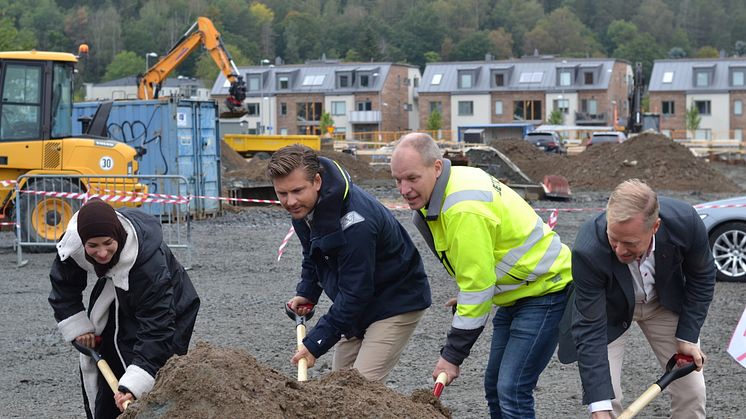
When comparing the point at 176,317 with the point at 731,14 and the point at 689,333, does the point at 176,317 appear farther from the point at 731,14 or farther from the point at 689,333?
the point at 731,14

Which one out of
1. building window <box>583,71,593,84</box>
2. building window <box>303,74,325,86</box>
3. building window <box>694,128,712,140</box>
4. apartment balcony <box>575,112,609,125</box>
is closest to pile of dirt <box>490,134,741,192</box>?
building window <box>694,128,712,140</box>

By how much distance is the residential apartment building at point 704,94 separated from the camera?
281ft

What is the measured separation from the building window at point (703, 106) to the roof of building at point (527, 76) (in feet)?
25.9

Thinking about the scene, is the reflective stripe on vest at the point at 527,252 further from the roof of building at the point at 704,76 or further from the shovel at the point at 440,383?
the roof of building at the point at 704,76

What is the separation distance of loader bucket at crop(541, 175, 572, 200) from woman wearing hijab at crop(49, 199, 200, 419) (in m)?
22.5

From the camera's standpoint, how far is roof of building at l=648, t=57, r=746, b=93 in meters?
86.3

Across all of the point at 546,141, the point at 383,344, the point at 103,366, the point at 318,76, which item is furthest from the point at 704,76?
the point at 103,366

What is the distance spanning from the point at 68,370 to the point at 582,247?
494 cm

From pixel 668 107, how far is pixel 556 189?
64609 millimetres

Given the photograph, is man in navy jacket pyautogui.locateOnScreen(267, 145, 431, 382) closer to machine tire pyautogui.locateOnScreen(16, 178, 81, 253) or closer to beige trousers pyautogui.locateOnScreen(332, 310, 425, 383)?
beige trousers pyautogui.locateOnScreen(332, 310, 425, 383)

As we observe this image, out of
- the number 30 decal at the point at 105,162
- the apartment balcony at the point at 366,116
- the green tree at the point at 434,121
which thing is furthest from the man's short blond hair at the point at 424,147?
the apartment balcony at the point at 366,116

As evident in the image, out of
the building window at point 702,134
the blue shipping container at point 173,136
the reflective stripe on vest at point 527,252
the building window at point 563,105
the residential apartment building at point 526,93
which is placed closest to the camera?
the reflective stripe on vest at point 527,252

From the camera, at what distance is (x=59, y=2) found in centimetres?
15788

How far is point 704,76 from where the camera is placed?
87312 millimetres
